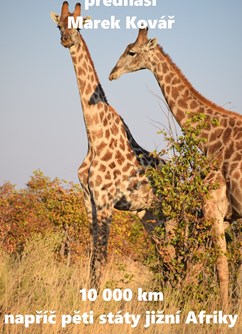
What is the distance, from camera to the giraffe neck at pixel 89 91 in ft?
36.1

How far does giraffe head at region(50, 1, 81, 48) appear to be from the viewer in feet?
35.8

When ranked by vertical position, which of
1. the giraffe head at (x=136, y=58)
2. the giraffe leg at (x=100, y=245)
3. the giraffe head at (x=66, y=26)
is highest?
the giraffe head at (x=66, y=26)

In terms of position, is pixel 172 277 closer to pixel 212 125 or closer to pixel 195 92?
pixel 212 125

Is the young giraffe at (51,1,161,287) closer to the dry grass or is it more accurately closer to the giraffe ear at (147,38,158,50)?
the dry grass

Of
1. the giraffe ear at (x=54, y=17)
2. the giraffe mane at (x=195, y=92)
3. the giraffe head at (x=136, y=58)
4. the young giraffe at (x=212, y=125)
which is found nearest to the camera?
the young giraffe at (x=212, y=125)

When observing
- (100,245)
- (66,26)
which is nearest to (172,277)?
(100,245)

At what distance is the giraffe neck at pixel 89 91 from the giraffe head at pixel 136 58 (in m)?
0.59

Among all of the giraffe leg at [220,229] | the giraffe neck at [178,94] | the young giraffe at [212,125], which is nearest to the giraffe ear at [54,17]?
the young giraffe at [212,125]

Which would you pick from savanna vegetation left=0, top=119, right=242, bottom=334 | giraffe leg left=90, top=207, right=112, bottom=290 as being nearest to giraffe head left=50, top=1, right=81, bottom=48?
giraffe leg left=90, top=207, right=112, bottom=290

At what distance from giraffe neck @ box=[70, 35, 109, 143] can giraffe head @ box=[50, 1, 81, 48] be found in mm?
165

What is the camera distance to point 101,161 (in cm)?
1079

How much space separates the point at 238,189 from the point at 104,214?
2.43 meters

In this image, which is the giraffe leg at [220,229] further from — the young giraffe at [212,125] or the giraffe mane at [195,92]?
the giraffe mane at [195,92]

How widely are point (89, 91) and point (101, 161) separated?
52.7 inches
